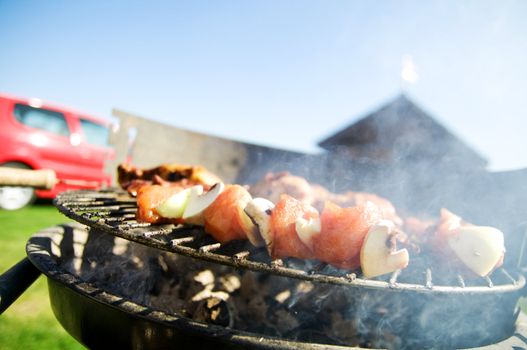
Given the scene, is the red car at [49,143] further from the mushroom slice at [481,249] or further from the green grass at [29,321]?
the mushroom slice at [481,249]

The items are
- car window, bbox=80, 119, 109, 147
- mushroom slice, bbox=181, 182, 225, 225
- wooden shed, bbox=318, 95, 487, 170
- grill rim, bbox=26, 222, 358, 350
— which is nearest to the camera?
grill rim, bbox=26, 222, 358, 350

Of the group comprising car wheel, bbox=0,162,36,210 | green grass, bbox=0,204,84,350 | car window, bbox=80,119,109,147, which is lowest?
green grass, bbox=0,204,84,350

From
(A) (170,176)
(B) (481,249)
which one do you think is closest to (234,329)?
(B) (481,249)

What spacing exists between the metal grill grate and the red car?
536cm

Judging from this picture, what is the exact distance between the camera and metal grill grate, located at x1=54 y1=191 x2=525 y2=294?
117cm

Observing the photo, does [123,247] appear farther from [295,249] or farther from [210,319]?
[295,249]

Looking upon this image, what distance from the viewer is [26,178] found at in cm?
210

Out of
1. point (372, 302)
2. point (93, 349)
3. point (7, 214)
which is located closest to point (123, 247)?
point (93, 349)

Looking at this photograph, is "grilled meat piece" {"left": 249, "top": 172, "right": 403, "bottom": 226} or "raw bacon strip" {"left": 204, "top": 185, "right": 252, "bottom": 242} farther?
"grilled meat piece" {"left": 249, "top": 172, "right": 403, "bottom": 226}

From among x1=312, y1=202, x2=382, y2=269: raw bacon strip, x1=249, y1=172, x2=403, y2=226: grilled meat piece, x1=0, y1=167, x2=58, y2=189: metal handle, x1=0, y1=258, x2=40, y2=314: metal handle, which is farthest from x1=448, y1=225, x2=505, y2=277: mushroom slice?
x1=0, y1=167, x2=58, y2=189: metal handle

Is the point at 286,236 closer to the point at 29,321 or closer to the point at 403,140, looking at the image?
the point at 29,321

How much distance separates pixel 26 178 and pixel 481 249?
2673 mm

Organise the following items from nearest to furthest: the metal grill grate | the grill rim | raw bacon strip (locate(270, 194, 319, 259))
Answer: the grill rim → the metal grill grate → raw bacon strip (locate(270, 194, 319, 259))

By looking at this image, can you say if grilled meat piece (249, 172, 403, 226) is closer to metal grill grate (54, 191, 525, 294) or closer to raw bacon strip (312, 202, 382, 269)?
metal grill grate (54, 191, 525, 294)
